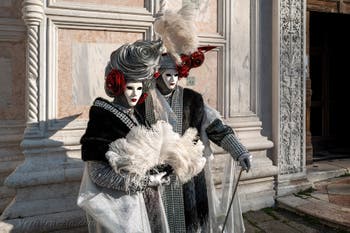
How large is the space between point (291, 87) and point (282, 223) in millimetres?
1548

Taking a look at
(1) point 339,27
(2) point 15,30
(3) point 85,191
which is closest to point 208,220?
(3) point 85,191

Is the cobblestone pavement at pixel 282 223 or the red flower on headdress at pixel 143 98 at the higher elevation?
the red flower on headdress at pixel 143 98

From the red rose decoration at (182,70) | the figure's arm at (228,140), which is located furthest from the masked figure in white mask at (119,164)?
the figure's arm at (228,140)

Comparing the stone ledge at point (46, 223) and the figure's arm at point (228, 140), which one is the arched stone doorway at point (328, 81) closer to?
the figure's arm at point (228, 140)

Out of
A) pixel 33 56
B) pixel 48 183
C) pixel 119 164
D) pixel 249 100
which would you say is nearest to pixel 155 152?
pixel 119 164

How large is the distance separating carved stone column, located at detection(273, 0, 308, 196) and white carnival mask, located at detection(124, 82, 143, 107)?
7.48 feet

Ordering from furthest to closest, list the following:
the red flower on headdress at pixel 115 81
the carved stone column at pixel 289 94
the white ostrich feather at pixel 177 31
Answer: the carved stone column at pixel 289 94 < the white ostrich feather at pixel 177 31 < the red flower on headdress at pixel 115 81

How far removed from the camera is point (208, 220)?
7.20 feet

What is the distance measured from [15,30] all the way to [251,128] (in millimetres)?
2551

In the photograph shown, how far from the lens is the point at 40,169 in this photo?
2736 millimetres

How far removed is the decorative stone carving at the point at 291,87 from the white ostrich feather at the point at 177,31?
203cm

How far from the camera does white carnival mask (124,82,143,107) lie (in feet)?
6.17

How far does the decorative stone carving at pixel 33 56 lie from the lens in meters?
2.71

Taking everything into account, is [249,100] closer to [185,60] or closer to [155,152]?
[185,60]
